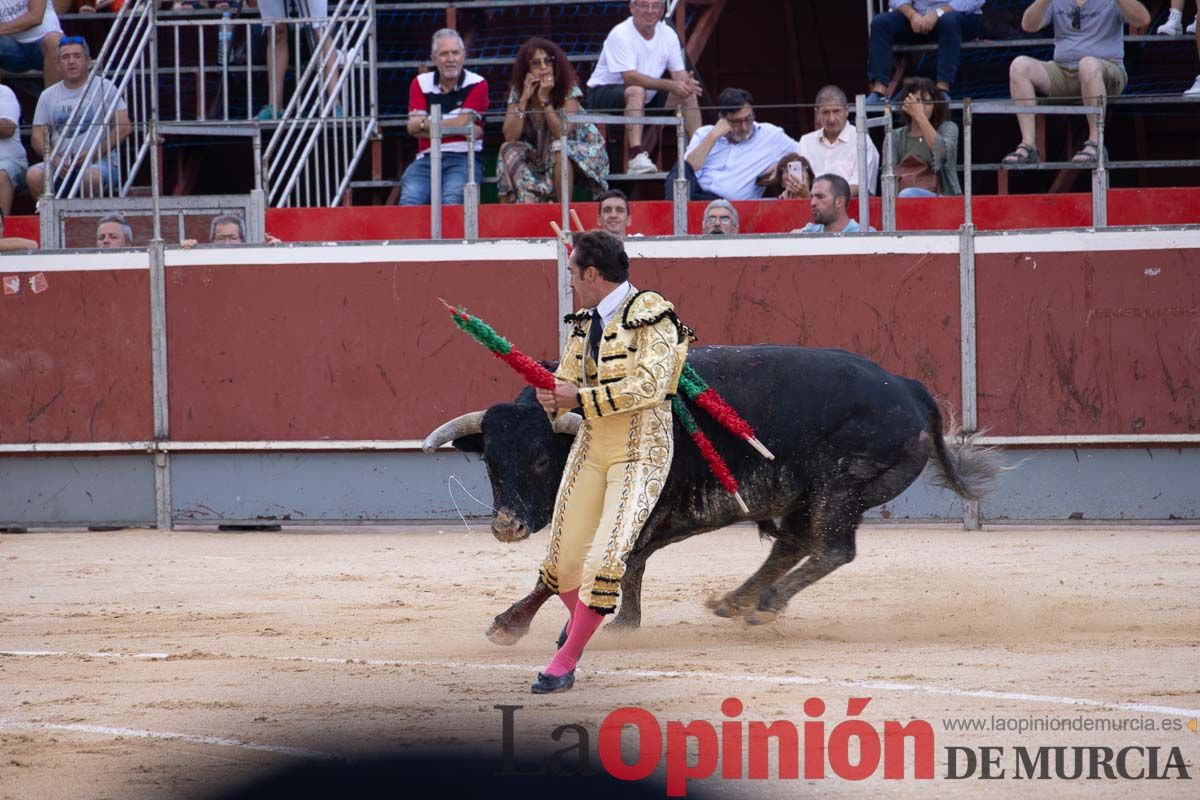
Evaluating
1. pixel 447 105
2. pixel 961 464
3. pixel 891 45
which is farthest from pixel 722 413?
pixel 891 45

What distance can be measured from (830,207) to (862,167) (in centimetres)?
29

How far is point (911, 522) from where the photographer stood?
912 centimetres

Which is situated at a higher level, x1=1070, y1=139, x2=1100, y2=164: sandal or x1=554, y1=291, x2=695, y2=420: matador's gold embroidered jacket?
x1=1070, y1=139, x2=1100, y2=164: sandal

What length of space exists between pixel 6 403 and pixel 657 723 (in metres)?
6.53

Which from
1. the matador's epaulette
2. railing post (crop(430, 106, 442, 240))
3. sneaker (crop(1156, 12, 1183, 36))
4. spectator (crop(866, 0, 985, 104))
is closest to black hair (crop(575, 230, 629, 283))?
the matador's epaulette

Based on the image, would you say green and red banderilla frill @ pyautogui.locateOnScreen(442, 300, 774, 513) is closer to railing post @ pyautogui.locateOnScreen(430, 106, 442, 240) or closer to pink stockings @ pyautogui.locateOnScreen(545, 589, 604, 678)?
pink stockings @ pyautogui.locateOnScreen(545, 589, 604, 678)

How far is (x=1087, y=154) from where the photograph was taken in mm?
9727

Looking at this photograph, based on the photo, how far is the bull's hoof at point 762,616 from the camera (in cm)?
568

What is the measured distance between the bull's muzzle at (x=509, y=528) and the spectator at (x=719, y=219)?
3.95 m

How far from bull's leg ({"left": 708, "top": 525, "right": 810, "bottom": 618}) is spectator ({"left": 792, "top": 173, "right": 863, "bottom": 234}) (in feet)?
11.3

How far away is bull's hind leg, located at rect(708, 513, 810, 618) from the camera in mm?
5781

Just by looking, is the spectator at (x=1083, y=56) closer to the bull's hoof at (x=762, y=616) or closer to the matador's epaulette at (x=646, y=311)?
the bull's hoof at (x=762, y=616)

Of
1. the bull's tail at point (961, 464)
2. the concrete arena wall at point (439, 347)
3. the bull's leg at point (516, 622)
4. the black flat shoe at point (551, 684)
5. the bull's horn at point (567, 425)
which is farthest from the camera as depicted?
the concrete arena wall at point (439, 347)

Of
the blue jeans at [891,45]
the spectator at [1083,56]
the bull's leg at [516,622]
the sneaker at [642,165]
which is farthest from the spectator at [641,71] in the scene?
the bull's leg at [516,622]
